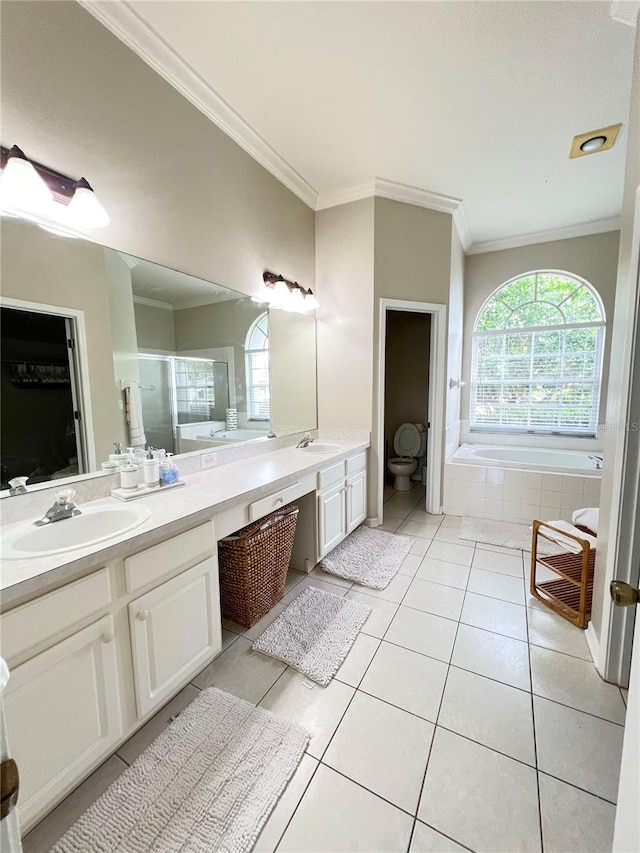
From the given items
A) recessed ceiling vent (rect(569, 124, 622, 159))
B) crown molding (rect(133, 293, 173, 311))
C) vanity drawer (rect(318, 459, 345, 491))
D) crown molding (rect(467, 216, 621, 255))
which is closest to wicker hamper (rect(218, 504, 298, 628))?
vanity drawer (rect(318, 459, 345, 491))

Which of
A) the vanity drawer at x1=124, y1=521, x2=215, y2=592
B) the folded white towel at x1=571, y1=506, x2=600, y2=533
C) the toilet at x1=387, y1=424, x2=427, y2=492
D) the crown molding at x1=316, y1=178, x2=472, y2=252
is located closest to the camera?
the vanity drawer at x1=124, y1=521, x2=215, y2=592

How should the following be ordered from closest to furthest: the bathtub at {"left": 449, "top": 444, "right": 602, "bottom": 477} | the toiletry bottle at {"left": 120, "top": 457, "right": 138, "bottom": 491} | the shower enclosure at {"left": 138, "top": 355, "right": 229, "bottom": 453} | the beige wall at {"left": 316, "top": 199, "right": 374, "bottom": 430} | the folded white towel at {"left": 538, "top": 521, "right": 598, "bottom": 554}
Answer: the toiletry bottle at {"left": 120, "top": 457, "right": 138, "bottom": 491} < the shower enclosure at {"left": 138, "top": 355, "right": 229, "bottom": 453} < the folded white towel at {"left": 538, "top": 521, "right": 598, "bottom": 554} < the beige wall at {"left": 316, "top": 199, "right": 374, "bottom": 430} < the bathtub at {"left": 449, "top": 444, "right": 602, "bottom": 477}

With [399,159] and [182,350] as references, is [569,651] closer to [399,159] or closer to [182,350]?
[182,350]

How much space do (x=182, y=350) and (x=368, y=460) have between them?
1.78m

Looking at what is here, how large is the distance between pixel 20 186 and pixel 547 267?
4.60m

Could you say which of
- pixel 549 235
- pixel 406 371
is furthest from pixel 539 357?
pixel 406 371

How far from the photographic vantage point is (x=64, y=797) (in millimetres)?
1110

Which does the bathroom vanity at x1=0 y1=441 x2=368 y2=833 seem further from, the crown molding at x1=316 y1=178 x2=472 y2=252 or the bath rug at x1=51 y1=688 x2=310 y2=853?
the crown molding at x1=316 y1=178 x2=472 y2=252

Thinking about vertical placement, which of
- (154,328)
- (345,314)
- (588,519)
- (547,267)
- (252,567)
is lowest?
(252,567)

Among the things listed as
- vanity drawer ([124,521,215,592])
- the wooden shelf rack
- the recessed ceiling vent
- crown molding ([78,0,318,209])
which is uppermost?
the recessed ceiling vent

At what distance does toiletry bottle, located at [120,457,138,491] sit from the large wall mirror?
0.12 metres

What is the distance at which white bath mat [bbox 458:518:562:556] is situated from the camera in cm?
274

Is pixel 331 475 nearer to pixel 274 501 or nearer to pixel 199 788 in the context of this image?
pixel 274 501

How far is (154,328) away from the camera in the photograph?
1.82 meters
